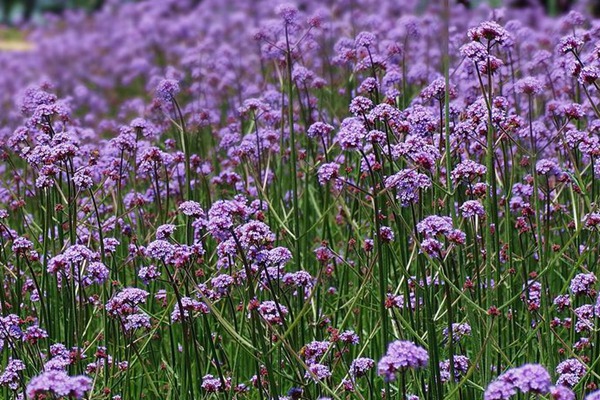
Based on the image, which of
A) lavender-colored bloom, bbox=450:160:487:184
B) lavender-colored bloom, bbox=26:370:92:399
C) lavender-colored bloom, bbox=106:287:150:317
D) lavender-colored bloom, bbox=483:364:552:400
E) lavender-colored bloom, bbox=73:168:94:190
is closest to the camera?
lavender-colored bloom, bbox=483:364:552:400

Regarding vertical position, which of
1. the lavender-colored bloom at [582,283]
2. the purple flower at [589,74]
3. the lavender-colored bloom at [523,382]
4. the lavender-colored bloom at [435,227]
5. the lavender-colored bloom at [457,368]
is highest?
the purple flower at [589,74]

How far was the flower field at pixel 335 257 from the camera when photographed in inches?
129

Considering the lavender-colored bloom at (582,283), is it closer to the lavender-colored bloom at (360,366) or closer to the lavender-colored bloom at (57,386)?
the lavender-colored bloom at (360,366)

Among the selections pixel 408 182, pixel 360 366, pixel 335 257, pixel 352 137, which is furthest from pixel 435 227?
pixel 335 257

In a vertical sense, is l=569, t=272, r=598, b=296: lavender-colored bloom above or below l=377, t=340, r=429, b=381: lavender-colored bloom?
below

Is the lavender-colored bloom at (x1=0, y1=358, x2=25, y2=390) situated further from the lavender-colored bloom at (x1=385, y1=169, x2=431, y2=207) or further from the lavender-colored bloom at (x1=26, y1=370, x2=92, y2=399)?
the lavender-colored bloom at (x1=385, y1=169, x2=431, y2=207)

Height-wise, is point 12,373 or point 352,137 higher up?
point 352,137

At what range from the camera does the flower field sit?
328 cm

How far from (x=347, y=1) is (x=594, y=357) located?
678cm

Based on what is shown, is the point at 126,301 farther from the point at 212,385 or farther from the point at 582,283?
the point at 582,283

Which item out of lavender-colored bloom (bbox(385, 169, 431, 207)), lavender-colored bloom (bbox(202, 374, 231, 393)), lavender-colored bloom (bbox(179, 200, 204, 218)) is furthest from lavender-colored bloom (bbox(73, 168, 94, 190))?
lavender-colored bloom (bbox(385, 169, 431, 207))

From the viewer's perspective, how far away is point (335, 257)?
465 cm

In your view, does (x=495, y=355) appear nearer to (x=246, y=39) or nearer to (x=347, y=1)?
(x=347, y=1)

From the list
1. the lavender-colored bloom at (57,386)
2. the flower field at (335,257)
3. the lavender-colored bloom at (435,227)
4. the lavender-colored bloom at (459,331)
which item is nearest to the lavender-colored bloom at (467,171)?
the flower field at (335,257)
